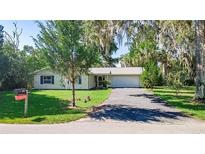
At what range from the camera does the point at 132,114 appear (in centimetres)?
985

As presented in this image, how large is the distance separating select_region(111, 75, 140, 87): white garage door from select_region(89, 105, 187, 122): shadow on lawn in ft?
20.3

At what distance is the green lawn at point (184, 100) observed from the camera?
35.7 feet

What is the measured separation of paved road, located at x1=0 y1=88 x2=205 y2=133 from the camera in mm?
8500

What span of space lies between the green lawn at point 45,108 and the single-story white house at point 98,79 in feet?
1.79

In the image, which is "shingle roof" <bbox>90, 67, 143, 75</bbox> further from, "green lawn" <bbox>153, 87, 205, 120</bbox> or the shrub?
"green lawn" <bbox>153, 87, 205, 120</bbox>

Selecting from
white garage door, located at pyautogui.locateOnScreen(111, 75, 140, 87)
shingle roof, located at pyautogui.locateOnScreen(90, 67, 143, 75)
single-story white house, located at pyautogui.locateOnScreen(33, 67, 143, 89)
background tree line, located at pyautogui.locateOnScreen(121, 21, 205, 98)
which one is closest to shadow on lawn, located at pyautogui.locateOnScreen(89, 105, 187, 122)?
single-story white house, located at pyautogui.locateOnScreen(33, 67, 143, 89)

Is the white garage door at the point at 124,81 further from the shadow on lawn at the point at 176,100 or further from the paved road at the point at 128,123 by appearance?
the paved road at the point at 128,123

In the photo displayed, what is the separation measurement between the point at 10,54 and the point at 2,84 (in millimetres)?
1215

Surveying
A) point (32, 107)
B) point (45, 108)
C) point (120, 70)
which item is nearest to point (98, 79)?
point (120, 70)

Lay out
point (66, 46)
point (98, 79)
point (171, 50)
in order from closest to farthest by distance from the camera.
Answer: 1. point (66, 46)
2. point (171, 50)
3. point (98, 79)

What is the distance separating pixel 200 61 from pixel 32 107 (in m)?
5.61

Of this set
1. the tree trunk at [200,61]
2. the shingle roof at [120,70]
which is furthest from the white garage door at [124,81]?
the tree trunk at [200,61]

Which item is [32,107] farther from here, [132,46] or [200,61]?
[200,61]
